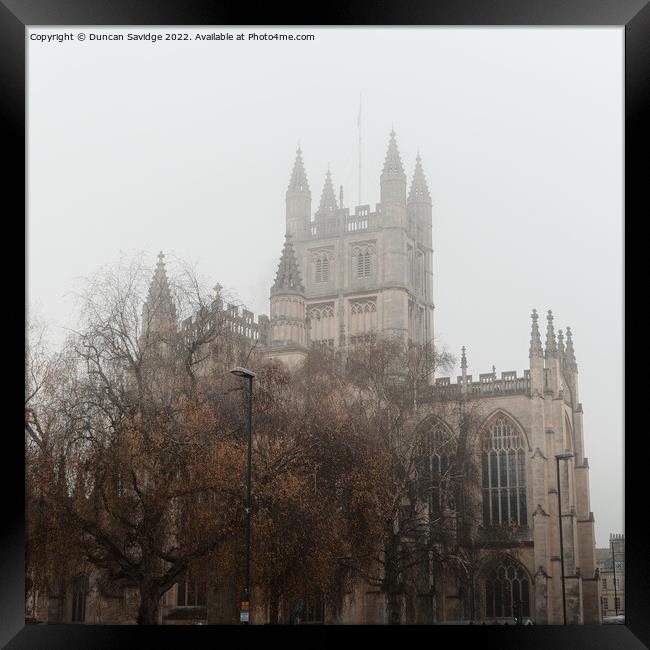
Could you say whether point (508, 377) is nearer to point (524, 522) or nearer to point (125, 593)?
point (524, 522)

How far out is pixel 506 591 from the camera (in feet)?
116

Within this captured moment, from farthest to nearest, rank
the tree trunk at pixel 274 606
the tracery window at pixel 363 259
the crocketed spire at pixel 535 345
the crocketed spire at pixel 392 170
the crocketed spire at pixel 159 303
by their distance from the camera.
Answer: the tracery window at pixel 363 259
the crocketed spire at pixel 392 170
the crocketed spire at pixel 535 345
the crocketed spire at pixel 159 303
the tree trunk at pixel 274 606

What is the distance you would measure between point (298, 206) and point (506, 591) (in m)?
20.8

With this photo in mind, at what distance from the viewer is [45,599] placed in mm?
23688

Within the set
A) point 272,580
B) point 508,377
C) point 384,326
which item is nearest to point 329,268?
point 384,326

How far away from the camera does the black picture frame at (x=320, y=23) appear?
43.4ft

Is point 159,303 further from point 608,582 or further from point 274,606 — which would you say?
point 608,582

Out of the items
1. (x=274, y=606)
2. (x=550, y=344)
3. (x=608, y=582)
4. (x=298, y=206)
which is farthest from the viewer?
(x=298, y=206)

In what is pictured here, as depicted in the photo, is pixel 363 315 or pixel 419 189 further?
pixel 419 189

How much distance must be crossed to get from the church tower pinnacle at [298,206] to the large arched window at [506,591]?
18110 mm

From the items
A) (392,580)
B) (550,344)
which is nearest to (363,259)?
(550,344)

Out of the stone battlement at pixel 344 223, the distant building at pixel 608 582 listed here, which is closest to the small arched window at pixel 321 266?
the stone battlement at pixel 344 223

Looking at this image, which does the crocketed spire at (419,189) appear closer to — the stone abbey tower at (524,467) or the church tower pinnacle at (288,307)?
the stone abbey tower at (524,467)

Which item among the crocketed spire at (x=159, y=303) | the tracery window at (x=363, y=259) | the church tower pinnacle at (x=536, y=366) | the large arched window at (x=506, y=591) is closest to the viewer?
the crocketed spire at (x=159, y=303)
